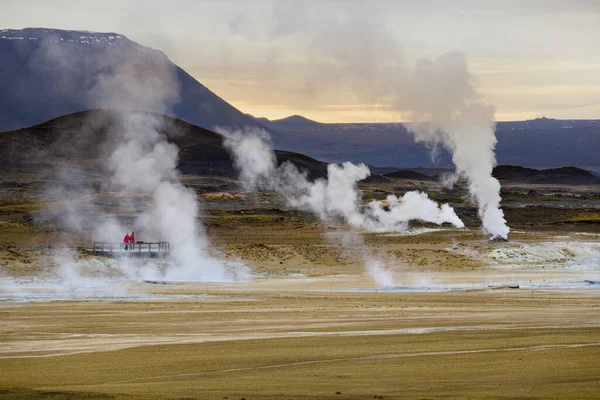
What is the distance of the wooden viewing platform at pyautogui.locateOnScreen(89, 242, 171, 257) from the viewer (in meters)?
59.1

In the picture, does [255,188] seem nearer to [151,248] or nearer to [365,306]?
[151,248]

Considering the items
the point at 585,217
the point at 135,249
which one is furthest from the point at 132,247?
the point at 585,217

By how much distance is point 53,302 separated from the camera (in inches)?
1670

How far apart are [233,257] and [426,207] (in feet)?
122

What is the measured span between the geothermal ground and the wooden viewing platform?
230 centimetres

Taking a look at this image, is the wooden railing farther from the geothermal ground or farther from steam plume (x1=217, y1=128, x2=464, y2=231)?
steam plume (x1=217, y1=128, x2=464, y2=231)

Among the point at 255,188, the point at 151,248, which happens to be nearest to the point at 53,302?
the point at 151,248

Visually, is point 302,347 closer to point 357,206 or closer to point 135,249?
point 135,249

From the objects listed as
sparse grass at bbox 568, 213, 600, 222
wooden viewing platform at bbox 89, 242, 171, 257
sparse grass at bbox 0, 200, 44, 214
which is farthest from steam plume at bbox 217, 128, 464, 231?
sparse grass at bbox 0, 200, 44, 214

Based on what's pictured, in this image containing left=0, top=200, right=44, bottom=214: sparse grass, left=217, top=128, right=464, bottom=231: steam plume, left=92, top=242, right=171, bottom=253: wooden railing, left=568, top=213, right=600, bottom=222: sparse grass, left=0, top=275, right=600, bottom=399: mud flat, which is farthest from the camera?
left=568, top=213, right=600, bottom=222: sparse grass

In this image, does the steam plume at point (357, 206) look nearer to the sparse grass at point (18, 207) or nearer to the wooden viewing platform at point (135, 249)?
the wooden viewing platform at point (135, 249)

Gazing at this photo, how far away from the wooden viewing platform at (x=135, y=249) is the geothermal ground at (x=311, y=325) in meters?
2.30

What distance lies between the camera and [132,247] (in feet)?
200

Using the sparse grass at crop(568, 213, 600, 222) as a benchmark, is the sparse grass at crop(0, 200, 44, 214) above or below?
above
